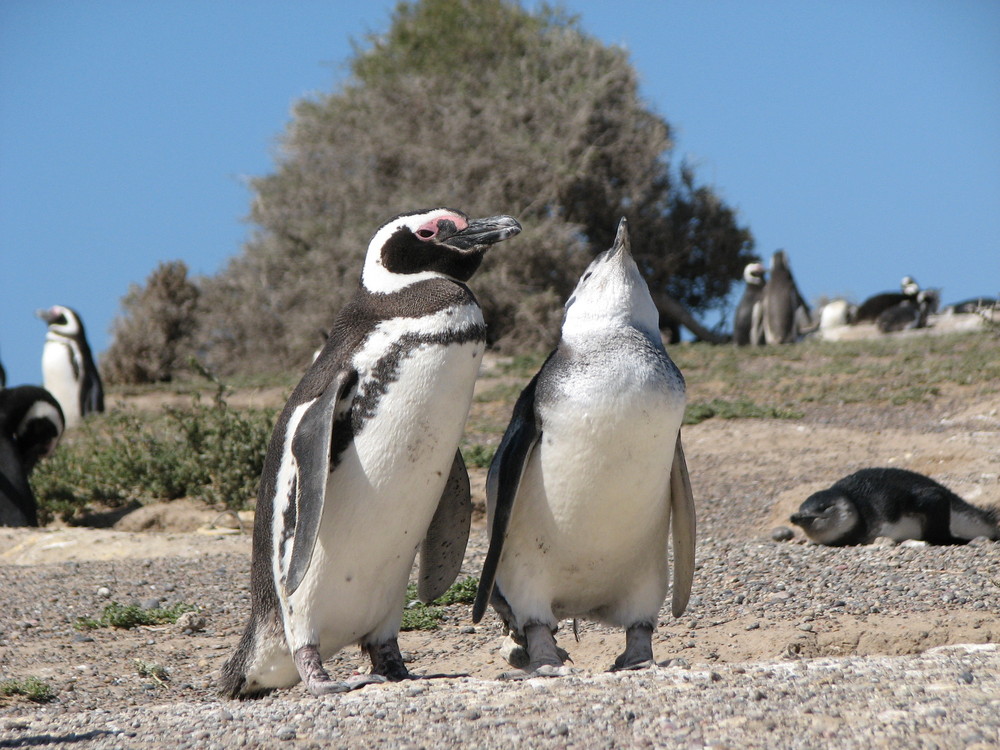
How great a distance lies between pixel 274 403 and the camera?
1285 centimetres

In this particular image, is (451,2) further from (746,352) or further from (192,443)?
(192,443)

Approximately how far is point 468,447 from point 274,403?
4.35 meters

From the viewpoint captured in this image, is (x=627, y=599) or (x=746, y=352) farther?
(x=746, y=352)

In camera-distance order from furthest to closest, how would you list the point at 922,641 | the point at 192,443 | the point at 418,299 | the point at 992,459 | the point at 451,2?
1. the point at 451,2
2. the point at 192,443
3. the point at 992,459
4. the point at 922,641
5. the point at 418,299

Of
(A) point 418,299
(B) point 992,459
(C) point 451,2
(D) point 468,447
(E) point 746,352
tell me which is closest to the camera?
(A) point 418,299

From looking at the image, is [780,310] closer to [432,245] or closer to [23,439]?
[23,439]

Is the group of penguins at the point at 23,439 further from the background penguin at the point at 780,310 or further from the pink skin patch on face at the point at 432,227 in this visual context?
the background penguin at the point at 780,310

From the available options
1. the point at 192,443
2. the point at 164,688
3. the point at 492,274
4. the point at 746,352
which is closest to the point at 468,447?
the point at 192,443

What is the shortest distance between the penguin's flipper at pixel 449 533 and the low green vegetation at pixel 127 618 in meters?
→ 1.72

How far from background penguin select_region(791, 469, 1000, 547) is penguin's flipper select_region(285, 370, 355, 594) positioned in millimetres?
3419

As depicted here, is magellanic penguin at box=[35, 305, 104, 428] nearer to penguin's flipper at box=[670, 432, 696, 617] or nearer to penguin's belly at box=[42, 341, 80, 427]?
penguin's belly at box=[42, 341, 80, 427]

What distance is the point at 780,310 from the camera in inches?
779

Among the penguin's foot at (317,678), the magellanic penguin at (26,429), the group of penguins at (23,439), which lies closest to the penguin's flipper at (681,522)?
the penguin's foot at (317,678)

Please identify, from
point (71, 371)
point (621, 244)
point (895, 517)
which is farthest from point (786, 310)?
→ point (621, 244)
